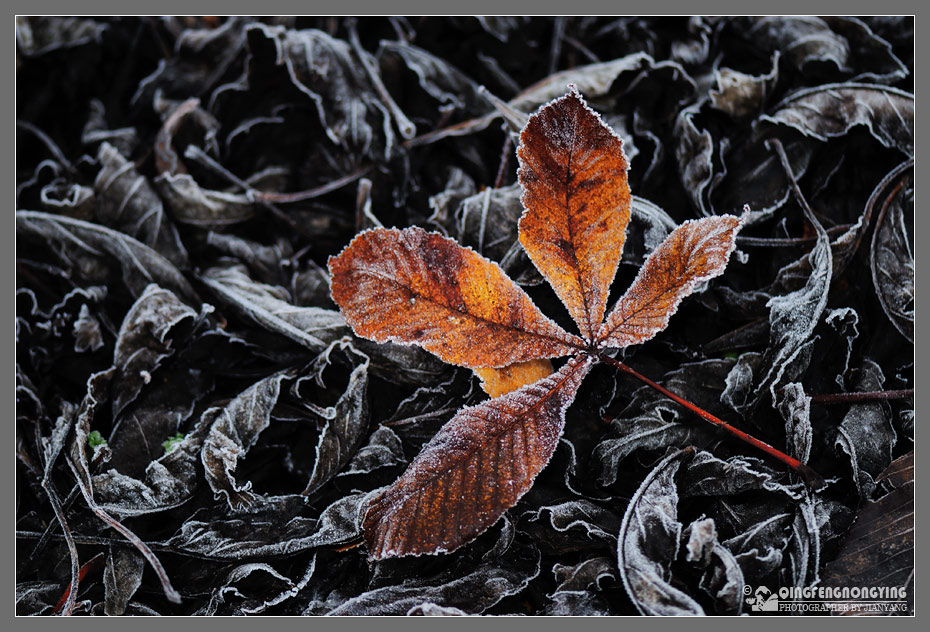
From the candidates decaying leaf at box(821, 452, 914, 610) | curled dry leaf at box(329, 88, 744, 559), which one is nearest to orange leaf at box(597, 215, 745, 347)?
curled dry leaf at box(329, 88, 744, 559)

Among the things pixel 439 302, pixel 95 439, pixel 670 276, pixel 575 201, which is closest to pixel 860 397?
pixel 670 276

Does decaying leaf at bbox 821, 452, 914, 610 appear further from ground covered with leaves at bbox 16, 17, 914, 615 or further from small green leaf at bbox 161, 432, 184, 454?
small green leaf at bbox 161, 432, 184, 454

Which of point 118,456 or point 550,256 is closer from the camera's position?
point 550,256

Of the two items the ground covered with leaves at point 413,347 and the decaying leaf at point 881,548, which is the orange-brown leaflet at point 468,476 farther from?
the decaying leaf at point 881,548

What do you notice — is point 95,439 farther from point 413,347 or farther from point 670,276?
point 670,276

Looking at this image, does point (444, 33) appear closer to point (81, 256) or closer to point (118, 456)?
point (81, 256)

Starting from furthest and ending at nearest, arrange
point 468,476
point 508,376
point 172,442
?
point 172,442 → point 508,376 → point 468,476

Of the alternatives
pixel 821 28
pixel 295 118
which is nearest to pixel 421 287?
pixel 295 118
